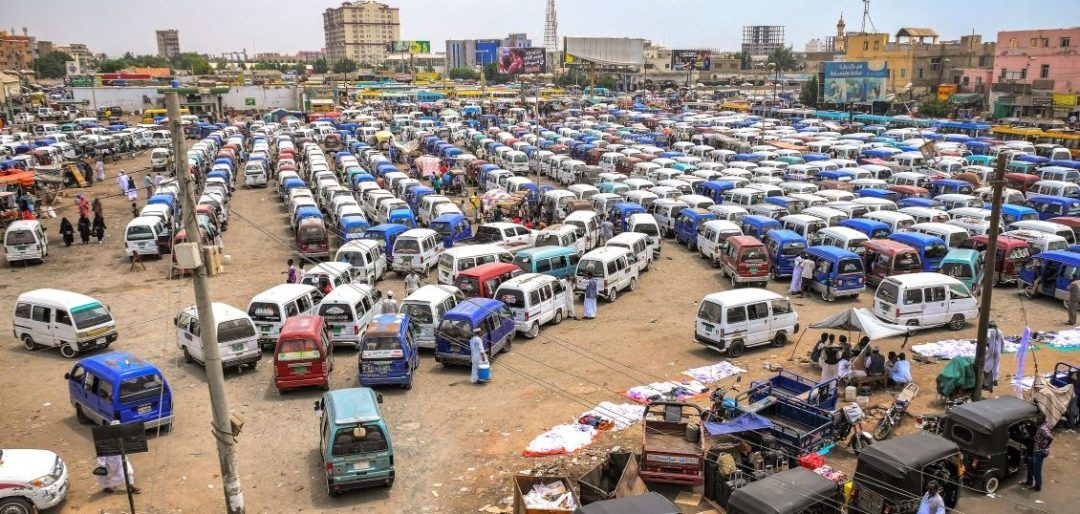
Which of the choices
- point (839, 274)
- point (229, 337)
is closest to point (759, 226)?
point (839, 274)

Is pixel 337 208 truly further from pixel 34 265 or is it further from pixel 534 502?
pixel 534 502

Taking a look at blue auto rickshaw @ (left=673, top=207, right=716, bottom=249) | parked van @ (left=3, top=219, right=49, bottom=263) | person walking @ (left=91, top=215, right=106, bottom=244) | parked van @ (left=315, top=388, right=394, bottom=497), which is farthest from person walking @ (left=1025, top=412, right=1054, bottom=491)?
person walking @ (left=91, top=215, right=106, bottom=244)

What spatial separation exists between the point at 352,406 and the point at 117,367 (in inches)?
212

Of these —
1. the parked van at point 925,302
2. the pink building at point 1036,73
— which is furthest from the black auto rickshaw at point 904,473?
the pink building at point 1036,73

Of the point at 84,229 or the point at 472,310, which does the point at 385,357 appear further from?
the point at 84,229

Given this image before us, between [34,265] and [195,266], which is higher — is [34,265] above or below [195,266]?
below

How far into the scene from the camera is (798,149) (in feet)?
171

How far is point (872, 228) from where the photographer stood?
91.9 ft

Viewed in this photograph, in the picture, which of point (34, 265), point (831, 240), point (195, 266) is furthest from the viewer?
point (34, 265)

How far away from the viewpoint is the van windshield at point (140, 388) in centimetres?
1455

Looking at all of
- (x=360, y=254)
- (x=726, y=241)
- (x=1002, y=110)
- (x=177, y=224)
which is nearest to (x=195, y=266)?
(x=360, y=254)

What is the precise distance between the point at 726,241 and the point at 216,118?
75.4 meters

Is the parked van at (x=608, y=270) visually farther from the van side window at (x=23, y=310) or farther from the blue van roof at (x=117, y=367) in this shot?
the van side window at (x=23, y=310)

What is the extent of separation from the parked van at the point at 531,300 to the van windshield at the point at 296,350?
5.55 meters
